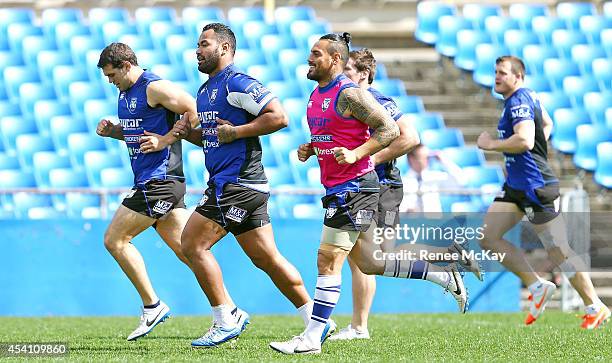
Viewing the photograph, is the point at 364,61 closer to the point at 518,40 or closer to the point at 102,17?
the point at 102,17

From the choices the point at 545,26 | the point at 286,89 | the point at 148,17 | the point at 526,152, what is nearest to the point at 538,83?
the point at 545,26

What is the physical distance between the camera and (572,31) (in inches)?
744

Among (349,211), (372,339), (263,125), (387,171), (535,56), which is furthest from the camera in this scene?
(535,56)

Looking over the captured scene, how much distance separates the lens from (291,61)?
687 inches

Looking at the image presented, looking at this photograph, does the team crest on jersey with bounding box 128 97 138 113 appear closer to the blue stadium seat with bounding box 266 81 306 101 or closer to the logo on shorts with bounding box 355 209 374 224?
the logo on shorts with bounding box 355 209 374 224

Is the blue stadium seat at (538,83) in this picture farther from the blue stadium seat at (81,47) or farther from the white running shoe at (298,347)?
the white running shoe at (298,347)

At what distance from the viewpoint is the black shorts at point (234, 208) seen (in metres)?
7.72

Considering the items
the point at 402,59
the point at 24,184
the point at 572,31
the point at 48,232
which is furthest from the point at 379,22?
the point at 48,232

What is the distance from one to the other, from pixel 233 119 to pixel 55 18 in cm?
1040

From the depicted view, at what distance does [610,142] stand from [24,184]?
8.08 meters

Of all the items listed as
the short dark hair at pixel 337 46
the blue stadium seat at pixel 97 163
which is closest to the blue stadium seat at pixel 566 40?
the blue stadium seat at pixel 97 163

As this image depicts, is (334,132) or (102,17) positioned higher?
(102,17)

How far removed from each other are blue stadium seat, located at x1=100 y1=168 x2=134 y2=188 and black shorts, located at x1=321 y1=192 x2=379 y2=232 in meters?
7.21

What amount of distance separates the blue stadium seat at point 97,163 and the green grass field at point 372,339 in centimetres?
307
